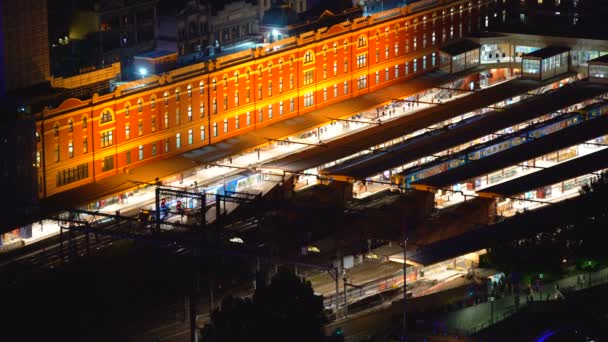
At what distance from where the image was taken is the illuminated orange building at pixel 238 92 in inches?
5069

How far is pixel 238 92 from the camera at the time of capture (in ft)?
468

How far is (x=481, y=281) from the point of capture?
113188mm

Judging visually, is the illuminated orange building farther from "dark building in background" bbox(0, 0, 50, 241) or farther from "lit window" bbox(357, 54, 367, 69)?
"dark building in background" bbox(0, 0, 50, 241)

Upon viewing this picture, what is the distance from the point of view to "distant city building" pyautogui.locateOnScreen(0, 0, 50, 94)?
12975cm

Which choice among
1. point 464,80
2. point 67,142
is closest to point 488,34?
point 464,80

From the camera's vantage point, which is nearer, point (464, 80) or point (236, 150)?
point (236, 150)

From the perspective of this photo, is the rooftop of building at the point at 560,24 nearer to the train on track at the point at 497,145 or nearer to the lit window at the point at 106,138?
the train on track at the point at 497,145

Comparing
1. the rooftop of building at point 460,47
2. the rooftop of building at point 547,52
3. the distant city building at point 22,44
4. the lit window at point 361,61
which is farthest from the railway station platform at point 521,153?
the distant city building at point 22,44

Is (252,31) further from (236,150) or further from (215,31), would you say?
(236,150)

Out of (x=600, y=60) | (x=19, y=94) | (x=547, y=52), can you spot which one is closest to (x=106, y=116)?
(x=19, y=94)

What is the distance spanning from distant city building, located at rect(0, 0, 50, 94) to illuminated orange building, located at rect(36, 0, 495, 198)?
4.73 metres

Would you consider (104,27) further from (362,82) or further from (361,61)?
(362,82)

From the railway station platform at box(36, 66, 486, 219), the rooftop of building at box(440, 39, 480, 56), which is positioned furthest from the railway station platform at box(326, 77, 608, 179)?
the rooftop of building at box(440, 39, 480, 56)

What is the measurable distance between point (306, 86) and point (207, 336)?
54.1m
